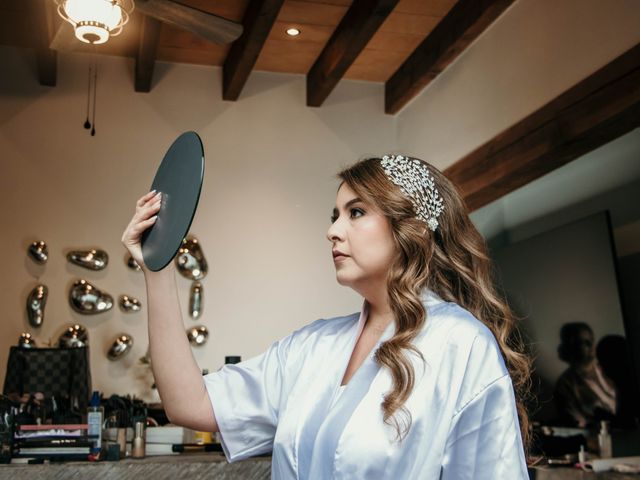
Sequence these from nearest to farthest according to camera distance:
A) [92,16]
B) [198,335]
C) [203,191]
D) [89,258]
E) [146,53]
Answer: [92,16] < [146,53] < [89,258] < [198,335] < [203,191]

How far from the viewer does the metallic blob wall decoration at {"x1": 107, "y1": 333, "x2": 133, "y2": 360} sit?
16.5 ft

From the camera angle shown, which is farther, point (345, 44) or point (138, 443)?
point (345, 44)

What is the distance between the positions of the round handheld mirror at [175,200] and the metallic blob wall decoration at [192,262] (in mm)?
3861

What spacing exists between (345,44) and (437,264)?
3.28 metres

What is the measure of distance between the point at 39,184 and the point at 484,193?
279 centimetres

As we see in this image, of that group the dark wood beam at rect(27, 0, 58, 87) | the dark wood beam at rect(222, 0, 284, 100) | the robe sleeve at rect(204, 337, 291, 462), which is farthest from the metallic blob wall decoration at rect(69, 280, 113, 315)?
the robe sleeve at rect(204, 337, 291, 462)

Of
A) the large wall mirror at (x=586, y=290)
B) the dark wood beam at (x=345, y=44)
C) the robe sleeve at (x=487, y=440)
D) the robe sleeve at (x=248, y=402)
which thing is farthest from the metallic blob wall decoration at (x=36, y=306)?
the robe sleeve at (x=487, y=440)

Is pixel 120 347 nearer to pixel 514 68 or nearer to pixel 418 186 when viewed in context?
pixel 514 68

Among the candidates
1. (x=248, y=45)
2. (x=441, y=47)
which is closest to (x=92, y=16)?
(x=248, y=45)

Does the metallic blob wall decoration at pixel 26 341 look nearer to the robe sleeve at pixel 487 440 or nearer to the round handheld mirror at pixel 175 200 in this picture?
the round handheld mirror at pixel 175 200

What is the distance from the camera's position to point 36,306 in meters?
4.98

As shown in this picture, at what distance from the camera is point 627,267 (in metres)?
4.31

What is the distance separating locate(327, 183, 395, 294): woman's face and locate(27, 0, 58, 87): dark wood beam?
10.8 ft

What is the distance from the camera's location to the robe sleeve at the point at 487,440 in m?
1.30
